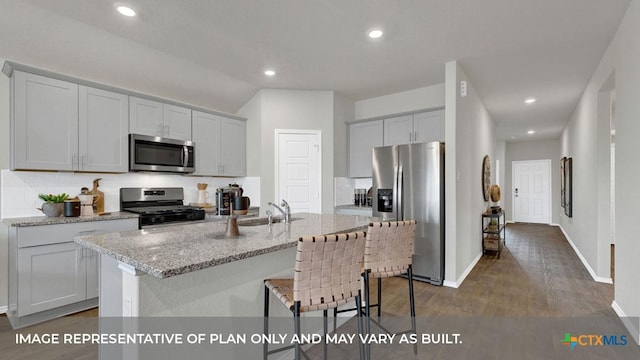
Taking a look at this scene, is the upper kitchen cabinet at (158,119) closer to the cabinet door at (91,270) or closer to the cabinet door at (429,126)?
the cabinet door at (91,270)

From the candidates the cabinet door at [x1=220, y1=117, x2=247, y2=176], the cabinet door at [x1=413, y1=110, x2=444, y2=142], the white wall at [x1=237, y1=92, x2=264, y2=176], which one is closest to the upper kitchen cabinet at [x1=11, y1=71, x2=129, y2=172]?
the cabinet door at [x1=220, y1=117, x2=247, y2=176]

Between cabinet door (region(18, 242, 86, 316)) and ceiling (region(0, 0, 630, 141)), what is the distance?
188 cm

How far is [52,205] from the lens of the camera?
112 inches

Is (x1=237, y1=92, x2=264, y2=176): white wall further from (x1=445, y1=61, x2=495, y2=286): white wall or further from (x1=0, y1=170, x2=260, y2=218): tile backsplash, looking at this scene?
(x1=445, y1=61, x2=495, y2=286): white wall

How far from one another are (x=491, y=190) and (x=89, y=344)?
669 cm

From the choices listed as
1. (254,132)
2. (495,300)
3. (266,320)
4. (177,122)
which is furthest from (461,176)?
(177,122)

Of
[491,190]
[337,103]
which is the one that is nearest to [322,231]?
[337,103]

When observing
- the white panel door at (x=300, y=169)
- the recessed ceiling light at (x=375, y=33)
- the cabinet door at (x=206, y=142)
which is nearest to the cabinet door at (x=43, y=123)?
the cabinet door at (x=206, y=142)

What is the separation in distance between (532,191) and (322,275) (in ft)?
32.9

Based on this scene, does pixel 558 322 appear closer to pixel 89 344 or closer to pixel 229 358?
pixel 229 358

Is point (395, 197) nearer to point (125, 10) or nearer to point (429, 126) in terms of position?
point (429, 126)

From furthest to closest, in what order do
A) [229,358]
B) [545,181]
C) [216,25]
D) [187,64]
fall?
[545,181] → [187,64] → [216,25] → [229,358]

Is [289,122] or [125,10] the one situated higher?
[125,10]

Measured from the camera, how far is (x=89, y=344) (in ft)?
7.56
